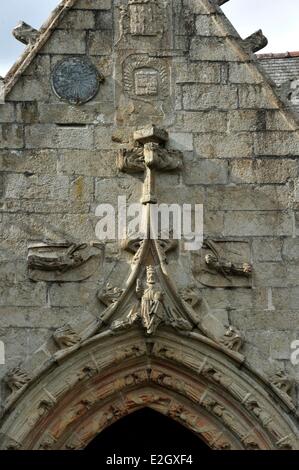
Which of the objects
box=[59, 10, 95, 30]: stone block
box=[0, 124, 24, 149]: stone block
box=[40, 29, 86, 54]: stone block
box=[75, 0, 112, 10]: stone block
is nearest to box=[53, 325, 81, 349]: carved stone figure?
box=[0, 124, 24, 149]: stone block

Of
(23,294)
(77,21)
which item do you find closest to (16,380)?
(23,294)

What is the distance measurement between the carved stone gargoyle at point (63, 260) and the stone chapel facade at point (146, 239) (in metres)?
0.01

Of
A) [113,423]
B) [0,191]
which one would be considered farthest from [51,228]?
[113,423]

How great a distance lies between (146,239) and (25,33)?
2002mm

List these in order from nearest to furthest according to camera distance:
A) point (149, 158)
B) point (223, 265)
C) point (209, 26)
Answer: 1. point (223, 265)
2. point (149, 158)
3. point (209, 26)

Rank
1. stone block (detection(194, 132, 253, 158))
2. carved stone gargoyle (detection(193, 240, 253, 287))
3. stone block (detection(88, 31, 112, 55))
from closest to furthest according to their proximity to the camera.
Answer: carved stone gargoyle (detection(193, 240, 253, 287)) < stone block (detection(194, 132, 253, 158)) < stone block (detection(88, 31, 112, 55))

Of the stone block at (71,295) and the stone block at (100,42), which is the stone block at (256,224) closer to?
the stone block at (71,295)

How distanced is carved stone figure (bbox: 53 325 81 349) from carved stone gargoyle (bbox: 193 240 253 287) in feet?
3.62

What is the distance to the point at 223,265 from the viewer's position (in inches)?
653

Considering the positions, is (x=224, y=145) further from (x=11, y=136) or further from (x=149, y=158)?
(x=11, y=136)

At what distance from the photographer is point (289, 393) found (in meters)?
16.4

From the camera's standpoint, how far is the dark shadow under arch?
17.1 meters

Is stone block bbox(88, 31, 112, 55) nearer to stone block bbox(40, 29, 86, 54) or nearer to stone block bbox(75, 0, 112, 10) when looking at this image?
stone block bbox(40, 29, 86, 54)

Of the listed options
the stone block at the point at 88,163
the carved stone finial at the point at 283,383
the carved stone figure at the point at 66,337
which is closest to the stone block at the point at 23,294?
the carved stone figure at the point at 66,337
